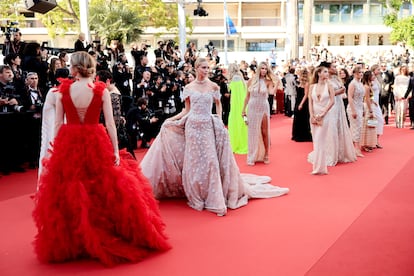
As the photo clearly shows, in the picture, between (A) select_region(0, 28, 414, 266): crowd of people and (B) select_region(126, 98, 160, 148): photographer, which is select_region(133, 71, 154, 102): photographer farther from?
(B) select_region(126, 98, 160, 148): photographer

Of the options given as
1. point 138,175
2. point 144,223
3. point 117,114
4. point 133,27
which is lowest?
point 144,223

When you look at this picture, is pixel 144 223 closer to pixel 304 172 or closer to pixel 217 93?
pixel 217 93

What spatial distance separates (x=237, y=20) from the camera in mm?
41750

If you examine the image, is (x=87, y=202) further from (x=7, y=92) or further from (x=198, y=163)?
(x=7, y=92)

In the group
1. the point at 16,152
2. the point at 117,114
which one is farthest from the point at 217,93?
the point at 16,152

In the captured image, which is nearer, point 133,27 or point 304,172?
point 304,172

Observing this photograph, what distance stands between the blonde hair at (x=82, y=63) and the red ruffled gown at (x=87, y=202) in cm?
15

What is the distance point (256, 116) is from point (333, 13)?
3632 cm

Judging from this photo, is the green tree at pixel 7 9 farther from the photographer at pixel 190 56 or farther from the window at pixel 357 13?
the window at pixel 357 13

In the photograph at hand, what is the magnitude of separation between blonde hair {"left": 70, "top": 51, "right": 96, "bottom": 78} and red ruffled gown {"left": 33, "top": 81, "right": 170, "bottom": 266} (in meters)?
0.15

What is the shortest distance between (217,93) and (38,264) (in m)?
2.94

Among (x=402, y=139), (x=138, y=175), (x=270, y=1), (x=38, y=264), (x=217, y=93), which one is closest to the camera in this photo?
(x=38, y=264)

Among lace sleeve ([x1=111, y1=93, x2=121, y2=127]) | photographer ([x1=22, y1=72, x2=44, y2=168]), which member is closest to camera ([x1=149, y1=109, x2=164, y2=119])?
photographer ([x1=22, y1=72, x2=44, y2=168])

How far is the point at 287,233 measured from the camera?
4.65m
